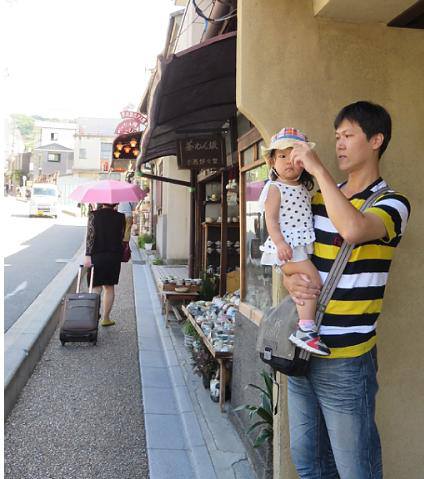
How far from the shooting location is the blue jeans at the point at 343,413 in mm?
1907

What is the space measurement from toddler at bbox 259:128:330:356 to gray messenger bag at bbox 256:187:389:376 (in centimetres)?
4

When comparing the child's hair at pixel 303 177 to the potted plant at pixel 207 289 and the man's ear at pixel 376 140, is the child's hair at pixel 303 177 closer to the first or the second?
the man's ear at pixel 376 140

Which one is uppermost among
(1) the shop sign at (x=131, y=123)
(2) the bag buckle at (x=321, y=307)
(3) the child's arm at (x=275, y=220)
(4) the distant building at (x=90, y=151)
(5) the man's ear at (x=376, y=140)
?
(4) the distant building at (x=90, y=151)

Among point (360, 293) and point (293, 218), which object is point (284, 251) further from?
point (360, 293)

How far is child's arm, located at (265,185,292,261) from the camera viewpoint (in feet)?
6.43

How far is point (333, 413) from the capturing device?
1.93 m

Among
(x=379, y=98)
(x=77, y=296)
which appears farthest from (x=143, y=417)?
(x=379, y=98)

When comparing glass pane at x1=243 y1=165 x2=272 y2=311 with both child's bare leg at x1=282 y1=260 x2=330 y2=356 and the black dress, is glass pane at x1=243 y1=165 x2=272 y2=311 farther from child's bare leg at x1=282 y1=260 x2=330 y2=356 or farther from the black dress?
the black dress

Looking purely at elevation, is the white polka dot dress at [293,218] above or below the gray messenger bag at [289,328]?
above

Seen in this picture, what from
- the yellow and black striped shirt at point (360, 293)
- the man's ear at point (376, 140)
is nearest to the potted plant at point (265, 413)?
the yellow and black striped shirt at point (360, 293)

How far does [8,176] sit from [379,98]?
8562 cm

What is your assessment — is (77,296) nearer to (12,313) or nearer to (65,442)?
(12,313)

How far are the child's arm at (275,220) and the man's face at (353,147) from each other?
0.32 m

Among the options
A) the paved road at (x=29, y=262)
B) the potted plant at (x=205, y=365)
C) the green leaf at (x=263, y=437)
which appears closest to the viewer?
the green leaf at (x=263, y=437)
